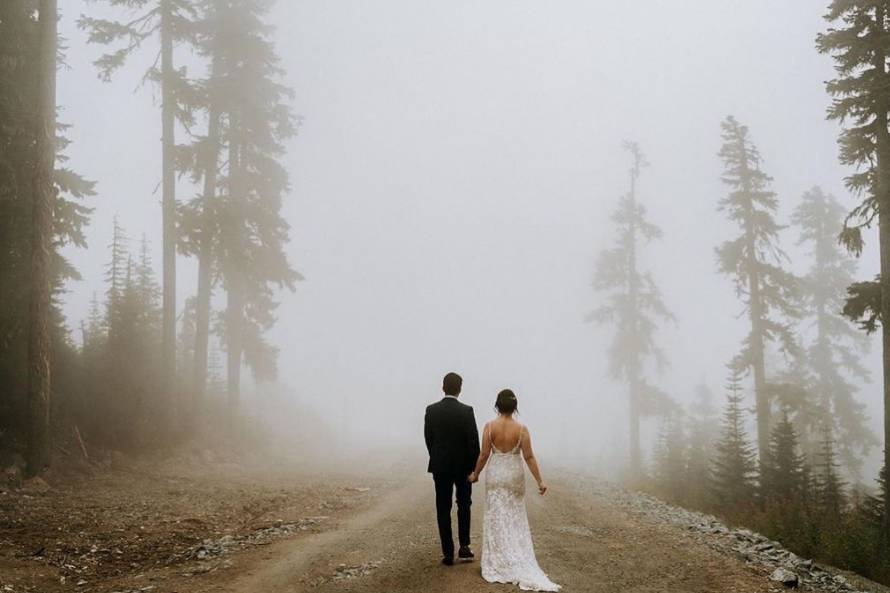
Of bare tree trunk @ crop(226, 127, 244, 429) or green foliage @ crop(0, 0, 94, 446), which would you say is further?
bare tree trunk @ crop(226, 127, 244, 429)

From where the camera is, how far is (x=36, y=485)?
518 inches

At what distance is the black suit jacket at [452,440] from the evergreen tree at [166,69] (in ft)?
49.3

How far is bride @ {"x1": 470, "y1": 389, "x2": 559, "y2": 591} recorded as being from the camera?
8250mm

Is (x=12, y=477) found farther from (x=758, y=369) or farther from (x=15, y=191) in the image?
(x=758, y=369)

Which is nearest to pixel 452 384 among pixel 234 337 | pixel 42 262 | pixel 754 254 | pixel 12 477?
pixel 12 477

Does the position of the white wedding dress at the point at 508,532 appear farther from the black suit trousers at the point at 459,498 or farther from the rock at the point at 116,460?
the rock at the point at 116,460

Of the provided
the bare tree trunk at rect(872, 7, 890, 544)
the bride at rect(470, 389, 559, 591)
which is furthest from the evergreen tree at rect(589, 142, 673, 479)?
the bride at rect(470, 389, 559, 591)

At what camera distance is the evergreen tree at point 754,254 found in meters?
23.8

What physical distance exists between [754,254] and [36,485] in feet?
86.7

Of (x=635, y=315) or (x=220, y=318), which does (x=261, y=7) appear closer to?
(x=220, y=318)

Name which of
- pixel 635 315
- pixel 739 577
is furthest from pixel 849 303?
pixel 635 315

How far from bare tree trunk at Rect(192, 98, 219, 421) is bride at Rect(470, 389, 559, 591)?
53.7ft

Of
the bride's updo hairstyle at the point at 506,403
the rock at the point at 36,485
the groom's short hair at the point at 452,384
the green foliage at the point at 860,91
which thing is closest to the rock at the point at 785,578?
the bride's updo hairstyle at the point at 506,403

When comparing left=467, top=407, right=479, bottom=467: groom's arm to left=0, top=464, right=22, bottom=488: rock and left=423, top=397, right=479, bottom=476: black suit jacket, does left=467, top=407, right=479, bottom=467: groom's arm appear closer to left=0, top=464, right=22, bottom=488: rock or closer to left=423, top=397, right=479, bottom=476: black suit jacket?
left=423, top=397, right=479, bottom=476: black suit jacket
